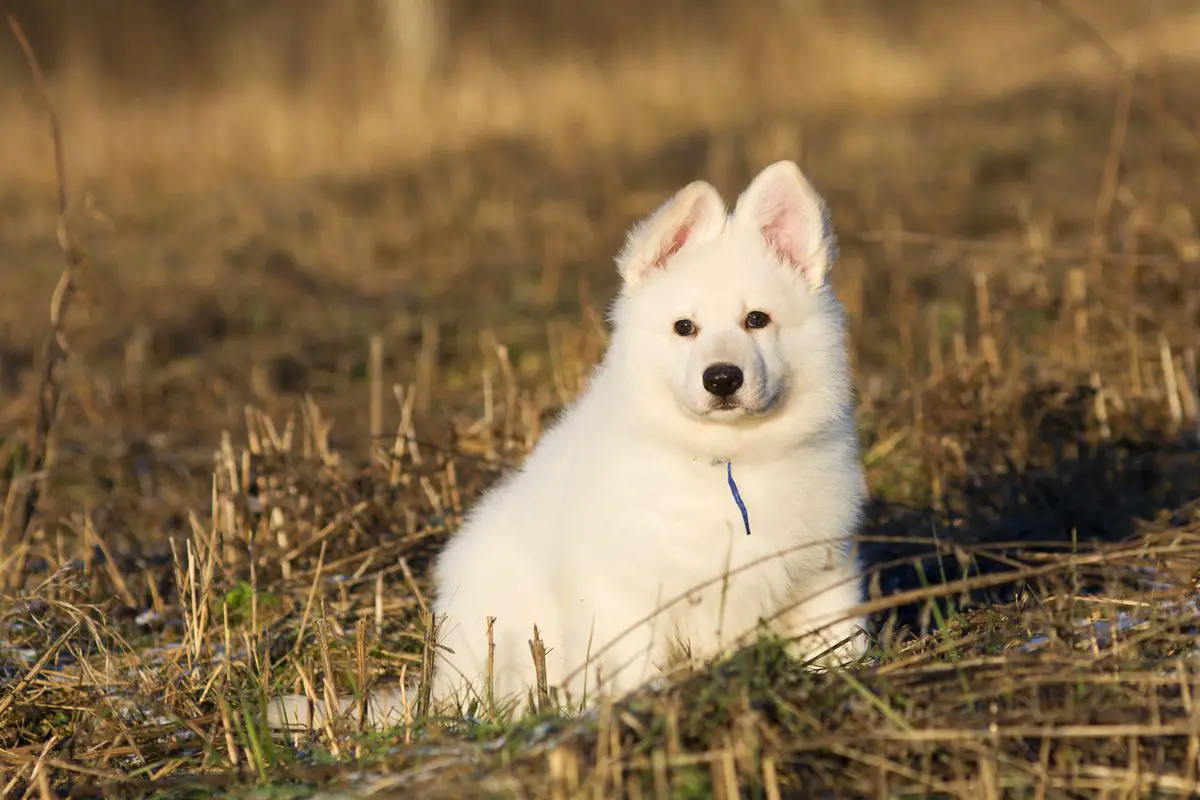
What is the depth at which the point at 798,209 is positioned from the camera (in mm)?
4055

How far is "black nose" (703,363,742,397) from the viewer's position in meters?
3.69

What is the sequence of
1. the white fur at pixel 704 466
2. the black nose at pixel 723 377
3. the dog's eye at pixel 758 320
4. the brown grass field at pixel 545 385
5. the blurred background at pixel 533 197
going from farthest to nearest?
the blurred background at pixel 533 197 < the dog's eye at pixel 758 320 < the white fur at pixel 704 466 < the black nose at pixel 723 377 < the brown grass field at pixel 545 385

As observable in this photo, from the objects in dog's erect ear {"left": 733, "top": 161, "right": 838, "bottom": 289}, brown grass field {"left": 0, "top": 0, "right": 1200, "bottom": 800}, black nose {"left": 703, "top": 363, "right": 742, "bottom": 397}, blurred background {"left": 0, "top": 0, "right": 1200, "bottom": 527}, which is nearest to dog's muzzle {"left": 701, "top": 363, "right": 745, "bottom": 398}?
black nose {"left": 703, "top": 363, "right": 742, "bottom": 397}

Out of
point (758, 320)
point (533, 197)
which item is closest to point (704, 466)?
point (758, 320)

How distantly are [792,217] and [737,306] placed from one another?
36 centimetres

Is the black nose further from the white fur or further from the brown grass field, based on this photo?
the brown grass field

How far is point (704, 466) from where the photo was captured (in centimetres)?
388

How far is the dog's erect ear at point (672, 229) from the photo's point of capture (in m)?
3.98

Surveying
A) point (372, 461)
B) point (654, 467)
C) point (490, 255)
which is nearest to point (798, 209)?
point (654, 467)

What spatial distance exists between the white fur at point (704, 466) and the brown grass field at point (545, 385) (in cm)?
35

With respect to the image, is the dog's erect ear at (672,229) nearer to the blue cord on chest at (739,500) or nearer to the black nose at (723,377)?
the black nose at (723,377)

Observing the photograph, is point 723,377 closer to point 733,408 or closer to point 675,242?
point 733,408

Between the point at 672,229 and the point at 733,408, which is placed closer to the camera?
the point at 733,408

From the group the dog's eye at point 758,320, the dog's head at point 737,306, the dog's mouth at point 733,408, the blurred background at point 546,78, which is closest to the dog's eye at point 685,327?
the dog's head at point 737,306
